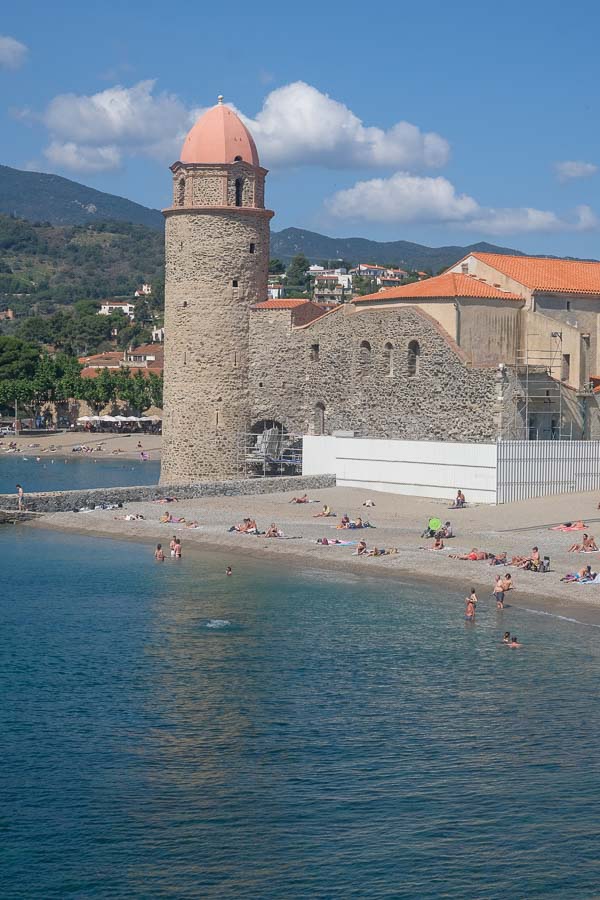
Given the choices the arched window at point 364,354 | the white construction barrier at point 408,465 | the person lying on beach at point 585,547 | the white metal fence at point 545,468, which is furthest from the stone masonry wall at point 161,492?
the person lying on beach at point 585,547

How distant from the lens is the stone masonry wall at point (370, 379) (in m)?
35.3

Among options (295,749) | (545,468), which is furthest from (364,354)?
(295,749)

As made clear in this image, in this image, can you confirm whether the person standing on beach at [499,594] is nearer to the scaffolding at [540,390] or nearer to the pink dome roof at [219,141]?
the scaffolding at [540,390]

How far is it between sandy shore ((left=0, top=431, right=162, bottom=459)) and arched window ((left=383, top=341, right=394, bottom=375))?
37258 mm

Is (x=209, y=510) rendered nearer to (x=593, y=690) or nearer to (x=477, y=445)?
(x=477, y=445)

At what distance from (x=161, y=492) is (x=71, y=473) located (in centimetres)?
2609

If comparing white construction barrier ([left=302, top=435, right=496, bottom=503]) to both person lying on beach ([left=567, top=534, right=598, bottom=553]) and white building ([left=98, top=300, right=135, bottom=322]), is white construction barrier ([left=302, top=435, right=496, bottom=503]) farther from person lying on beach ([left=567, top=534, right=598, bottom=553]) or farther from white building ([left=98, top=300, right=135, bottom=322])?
white building ([left=98, top=300, right=135, bottom=322])

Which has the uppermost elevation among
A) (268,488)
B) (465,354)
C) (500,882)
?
(465,354)

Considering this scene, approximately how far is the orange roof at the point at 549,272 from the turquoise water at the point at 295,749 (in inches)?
647

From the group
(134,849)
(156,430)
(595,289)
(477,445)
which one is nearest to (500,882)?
(134,849)

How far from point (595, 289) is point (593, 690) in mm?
23527

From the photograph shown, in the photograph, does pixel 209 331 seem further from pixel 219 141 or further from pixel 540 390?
pixel 540 390

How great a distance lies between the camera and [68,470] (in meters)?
64.4

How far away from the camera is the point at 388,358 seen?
124ft
